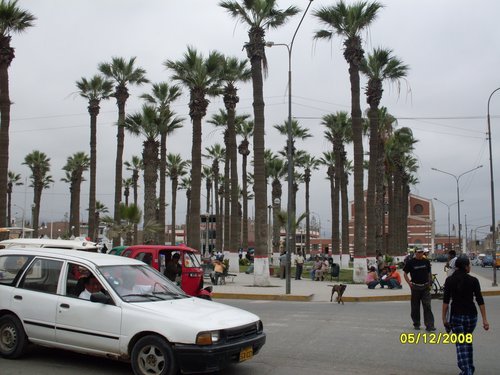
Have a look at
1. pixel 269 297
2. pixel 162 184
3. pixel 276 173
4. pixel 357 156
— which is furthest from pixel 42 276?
pixel 276 173

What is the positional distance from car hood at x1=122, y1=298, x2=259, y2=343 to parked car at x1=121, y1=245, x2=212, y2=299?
7.15m

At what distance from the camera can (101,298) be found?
6.84 meters

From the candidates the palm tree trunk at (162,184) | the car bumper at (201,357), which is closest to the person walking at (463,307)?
the car bumper at (201,357)

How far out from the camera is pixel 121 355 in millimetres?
6664

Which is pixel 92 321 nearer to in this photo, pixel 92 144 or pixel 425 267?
pixel 425 267

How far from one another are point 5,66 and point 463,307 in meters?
23.8

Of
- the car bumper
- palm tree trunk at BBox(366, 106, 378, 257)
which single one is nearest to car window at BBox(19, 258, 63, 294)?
the car bumper

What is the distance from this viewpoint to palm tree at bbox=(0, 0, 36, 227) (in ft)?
77.6

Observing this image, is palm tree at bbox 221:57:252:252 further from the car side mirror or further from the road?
the car side mirror

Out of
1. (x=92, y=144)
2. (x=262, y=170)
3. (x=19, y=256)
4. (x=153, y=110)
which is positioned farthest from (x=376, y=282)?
(x=92, y=144)

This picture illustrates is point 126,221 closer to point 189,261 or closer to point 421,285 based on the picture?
point 189,261

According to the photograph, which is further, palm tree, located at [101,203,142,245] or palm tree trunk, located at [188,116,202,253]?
palm tree, located at [101,203,142,245]

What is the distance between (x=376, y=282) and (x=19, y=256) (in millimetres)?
16846

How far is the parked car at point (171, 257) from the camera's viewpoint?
1423 centimetres
